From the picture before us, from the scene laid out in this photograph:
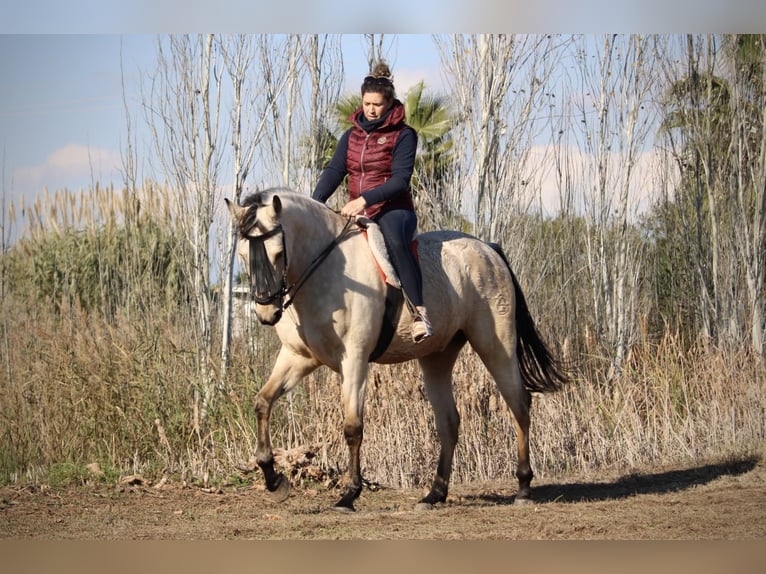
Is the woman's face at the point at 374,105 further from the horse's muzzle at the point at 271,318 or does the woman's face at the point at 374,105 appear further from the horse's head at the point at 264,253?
the horse's muzzle at the point at 271,318

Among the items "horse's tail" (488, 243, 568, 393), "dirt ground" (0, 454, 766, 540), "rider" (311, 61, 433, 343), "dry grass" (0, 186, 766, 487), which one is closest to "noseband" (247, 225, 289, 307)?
"rider" (311, 61, 433, 343)

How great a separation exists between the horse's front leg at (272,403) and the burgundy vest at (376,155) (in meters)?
1.15

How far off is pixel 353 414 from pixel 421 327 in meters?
0.75

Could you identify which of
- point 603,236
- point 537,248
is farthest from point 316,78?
point 603,236

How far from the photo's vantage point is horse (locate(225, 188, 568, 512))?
574 centimetres

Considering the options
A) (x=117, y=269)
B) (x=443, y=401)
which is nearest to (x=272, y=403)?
(x=443, y=401)

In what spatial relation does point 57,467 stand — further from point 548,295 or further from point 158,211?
point 548,295

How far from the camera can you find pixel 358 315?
6176mm

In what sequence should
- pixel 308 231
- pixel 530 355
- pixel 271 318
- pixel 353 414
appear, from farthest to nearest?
1. pixel 530 355
2. pixel 353 414
3. pixel 308 231
4. pixel 271 318

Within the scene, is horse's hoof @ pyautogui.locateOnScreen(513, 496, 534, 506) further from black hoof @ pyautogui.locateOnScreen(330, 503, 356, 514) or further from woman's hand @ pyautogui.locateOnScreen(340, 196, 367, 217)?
woman's hand @ pyautogui.locateOnScreen(340, 196, 367, 217)

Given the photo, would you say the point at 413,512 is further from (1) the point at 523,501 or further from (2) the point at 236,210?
(2) the point at 236,210

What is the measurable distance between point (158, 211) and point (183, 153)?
3.84 feet

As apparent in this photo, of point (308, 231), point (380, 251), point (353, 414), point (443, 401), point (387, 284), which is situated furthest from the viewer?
point (443, 401)

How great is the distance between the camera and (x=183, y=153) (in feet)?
30.2
